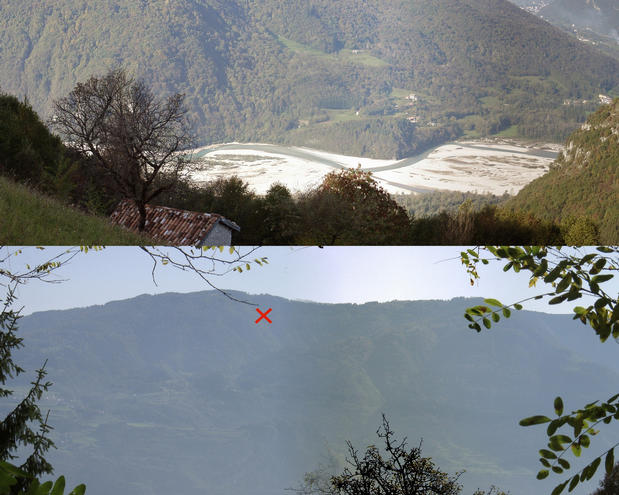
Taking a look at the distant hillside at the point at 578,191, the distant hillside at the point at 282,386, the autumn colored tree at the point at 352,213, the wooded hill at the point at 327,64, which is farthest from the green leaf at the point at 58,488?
the distant hillside at the point at 578,191

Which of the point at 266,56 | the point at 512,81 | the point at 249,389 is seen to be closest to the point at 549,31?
the point at 512,81

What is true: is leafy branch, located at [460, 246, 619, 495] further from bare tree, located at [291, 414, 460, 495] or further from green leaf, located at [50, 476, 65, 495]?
bare tree, located at [291, 414, 460, 495]

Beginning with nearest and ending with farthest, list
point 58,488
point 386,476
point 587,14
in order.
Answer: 1. point 58,488
2. point 386,476
3. point 587,14

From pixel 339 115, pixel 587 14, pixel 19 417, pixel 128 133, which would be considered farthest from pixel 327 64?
pixel 19 417

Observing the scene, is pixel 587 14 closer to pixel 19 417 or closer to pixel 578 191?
pixel 578 191

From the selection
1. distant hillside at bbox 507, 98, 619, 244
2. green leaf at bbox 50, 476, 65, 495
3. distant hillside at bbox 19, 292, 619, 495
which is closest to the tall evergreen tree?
distant hillside at bbox 19, 292, 619, 495

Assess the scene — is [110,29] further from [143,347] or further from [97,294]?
[143,347]
